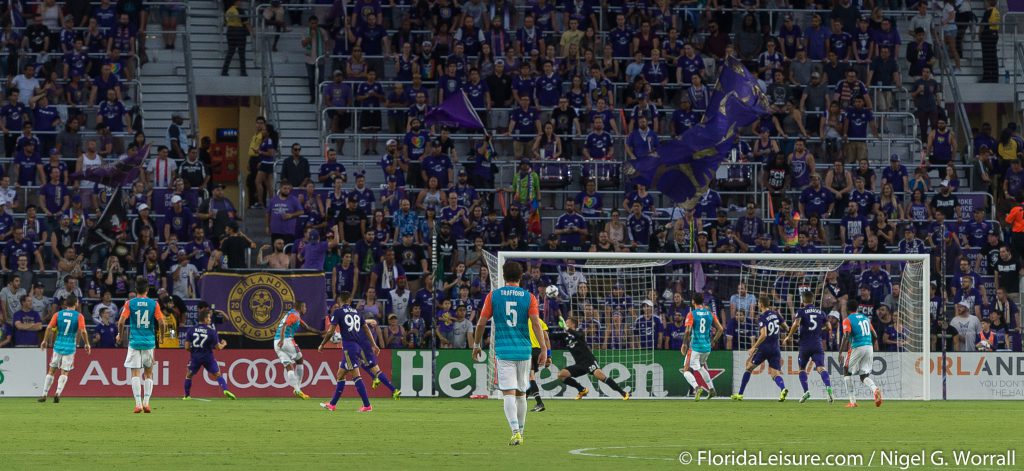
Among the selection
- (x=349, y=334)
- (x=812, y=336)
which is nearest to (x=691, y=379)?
(x=812, y=336)

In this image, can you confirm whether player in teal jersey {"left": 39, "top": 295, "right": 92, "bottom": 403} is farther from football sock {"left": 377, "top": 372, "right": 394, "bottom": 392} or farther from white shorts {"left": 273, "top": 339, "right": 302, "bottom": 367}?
football sock {"left": 377, "top": 372, "right": 394, "bottom": 392}

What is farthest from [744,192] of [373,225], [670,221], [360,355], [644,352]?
[360,355]

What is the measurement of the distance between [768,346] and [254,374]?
1001 centimetres

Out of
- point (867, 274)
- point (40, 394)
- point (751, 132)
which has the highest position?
point (751, 132)

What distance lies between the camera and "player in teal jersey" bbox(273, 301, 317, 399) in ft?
98.4

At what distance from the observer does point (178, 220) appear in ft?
109

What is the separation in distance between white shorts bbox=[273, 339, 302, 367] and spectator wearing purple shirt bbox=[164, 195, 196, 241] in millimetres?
3953

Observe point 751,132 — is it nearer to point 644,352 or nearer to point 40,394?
point 644,352

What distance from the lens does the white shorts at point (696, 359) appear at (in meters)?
30.5

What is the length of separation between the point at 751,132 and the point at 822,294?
6.22 m

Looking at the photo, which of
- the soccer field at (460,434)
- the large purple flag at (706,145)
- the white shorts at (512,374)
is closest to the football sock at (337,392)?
the soccer field at (460,434)

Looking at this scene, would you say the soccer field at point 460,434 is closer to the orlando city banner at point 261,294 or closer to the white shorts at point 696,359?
the white shorts at point 696,359

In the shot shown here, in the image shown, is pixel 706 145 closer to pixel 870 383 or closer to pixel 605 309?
pixel 605 309

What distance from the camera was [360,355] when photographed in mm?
27500
